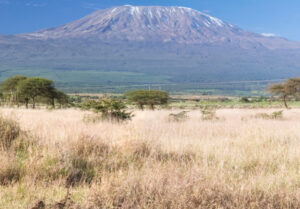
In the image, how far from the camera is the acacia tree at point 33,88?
129 ft

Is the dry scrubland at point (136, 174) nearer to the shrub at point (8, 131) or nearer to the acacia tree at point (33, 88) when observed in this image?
the shrub at point (8, 131)

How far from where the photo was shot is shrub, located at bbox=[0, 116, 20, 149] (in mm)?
7273

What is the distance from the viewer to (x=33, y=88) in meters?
39.8

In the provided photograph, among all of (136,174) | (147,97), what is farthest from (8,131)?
(147,97)

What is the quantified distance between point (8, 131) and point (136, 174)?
3491 millimetres

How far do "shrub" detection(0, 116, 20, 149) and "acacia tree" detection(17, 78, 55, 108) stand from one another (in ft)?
106

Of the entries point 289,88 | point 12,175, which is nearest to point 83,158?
point 12,175

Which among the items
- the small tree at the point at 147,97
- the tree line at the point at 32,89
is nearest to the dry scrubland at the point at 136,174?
the small tree at the point at 147,97

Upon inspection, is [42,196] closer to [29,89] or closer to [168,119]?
[168,119]

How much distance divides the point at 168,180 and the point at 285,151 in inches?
156

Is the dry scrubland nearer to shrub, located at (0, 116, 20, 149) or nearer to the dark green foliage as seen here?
shrub, located at (0, 116, 20, 149)

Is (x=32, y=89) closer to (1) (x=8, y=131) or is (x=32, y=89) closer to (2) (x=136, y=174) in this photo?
(1) (x=8, y=131)

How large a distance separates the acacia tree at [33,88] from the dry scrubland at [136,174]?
3275 cm

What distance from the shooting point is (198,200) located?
466 centimetres
